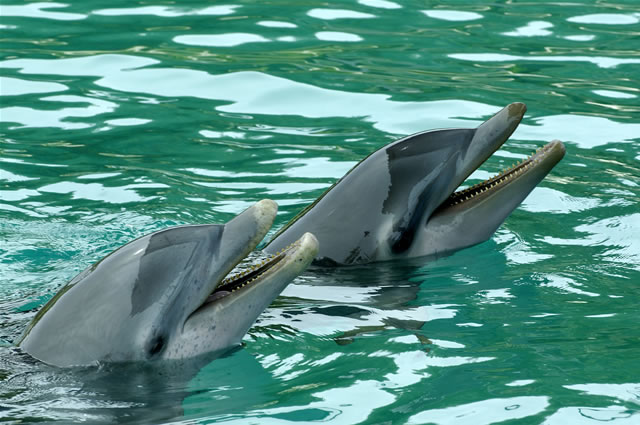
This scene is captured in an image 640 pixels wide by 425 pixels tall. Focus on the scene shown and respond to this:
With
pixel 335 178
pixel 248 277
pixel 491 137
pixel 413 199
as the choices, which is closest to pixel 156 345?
pixel 248 277

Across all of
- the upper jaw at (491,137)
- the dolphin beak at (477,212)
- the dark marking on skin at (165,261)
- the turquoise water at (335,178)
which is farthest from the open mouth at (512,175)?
the dark marking on skin at (165,261)

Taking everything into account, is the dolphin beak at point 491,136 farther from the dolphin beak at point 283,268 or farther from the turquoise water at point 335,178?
the dolphin beak at point 283,268

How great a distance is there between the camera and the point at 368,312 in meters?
6.41

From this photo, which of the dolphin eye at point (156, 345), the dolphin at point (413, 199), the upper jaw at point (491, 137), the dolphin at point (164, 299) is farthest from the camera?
the upper jaw at point (491, 137)

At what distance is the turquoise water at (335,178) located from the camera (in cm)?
536

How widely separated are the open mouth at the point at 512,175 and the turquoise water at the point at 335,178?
0.34 meters

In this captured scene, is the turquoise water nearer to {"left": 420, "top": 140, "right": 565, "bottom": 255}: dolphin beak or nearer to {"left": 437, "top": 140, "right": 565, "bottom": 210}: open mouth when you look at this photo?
{"left": 420, "top": 140, "right": 565, "bottom": 255}: dolphin beak

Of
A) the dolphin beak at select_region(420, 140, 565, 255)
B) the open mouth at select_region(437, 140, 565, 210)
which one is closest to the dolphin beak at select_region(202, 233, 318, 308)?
the dolphin beak at select_region(420, 140, 565, 255)

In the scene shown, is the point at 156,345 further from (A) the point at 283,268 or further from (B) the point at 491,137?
(B) the point at 491,137

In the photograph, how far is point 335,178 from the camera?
9.01 m

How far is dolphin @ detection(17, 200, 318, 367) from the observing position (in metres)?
5.35

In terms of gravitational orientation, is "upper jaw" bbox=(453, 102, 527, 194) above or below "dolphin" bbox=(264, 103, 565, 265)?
above

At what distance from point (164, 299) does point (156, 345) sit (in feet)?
0.81

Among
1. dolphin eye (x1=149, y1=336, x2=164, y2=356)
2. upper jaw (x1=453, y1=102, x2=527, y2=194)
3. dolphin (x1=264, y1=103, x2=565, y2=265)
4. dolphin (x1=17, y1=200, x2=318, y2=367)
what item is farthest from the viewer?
upper jaw (x1=453, y1=102, x2=527, y2=194)
